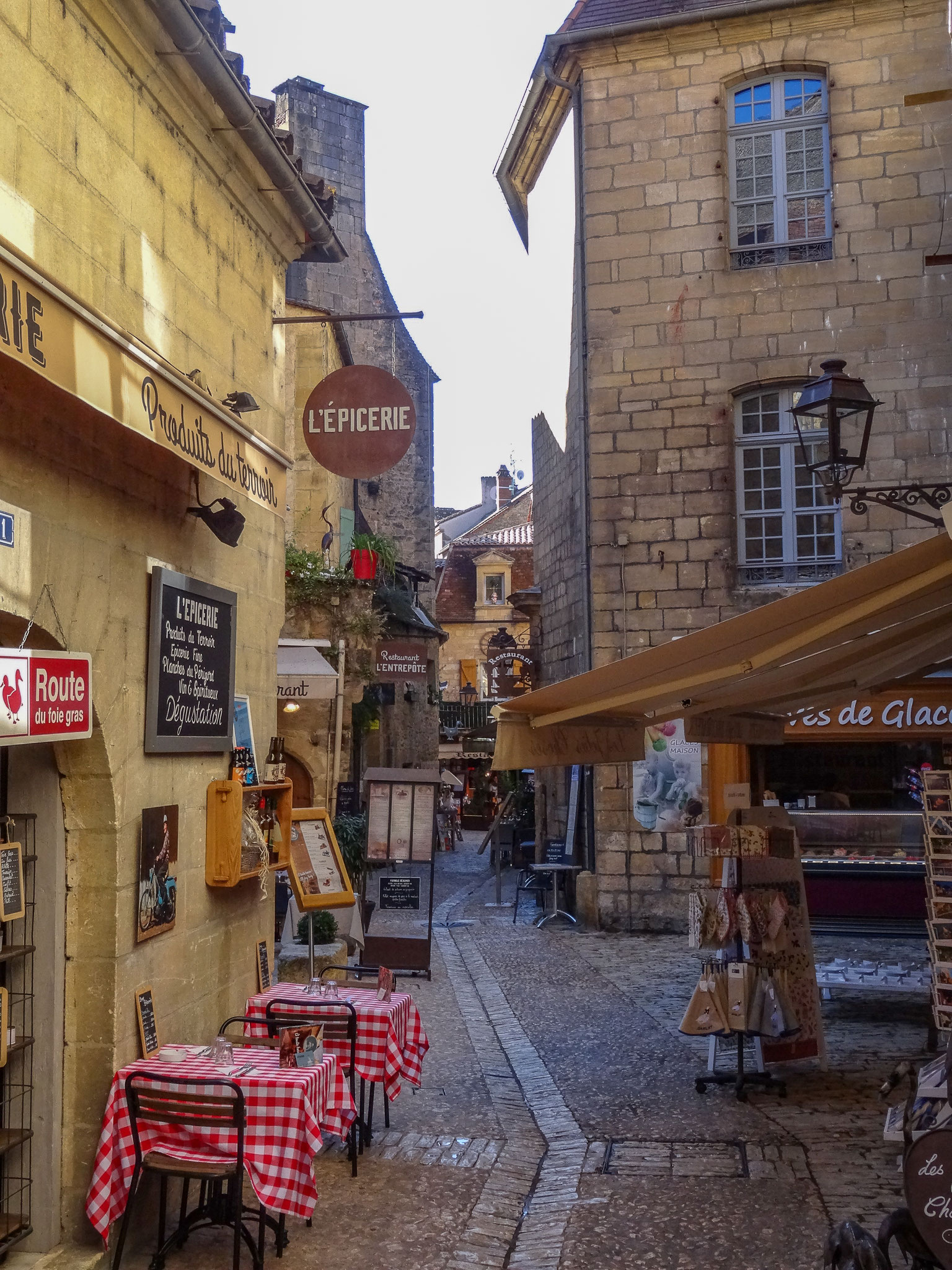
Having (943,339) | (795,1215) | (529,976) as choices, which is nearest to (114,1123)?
(795,1215)

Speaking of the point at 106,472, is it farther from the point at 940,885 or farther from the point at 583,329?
the point at 583,329

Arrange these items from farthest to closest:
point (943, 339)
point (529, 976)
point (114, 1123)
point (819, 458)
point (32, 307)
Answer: point (819, 458) < point (943, 339) < point (529, 976) < point (114, 1123) < point (32, 307)

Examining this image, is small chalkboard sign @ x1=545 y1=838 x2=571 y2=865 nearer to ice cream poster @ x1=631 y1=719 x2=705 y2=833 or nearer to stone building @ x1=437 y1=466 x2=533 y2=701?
ice cream poster @ x1=631 y1=719 x2=705 y2=833

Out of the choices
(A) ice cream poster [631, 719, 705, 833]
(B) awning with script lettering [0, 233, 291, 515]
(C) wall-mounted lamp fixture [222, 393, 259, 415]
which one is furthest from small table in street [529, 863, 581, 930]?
(B) awning with script lettering [0, 233, 291, 515]

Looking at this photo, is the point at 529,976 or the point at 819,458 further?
the point at 819,458

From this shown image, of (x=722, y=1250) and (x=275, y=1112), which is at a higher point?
(x=275, y=1112)

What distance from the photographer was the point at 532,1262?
4.63 m

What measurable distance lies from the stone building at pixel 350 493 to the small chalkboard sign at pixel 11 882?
9.68 m

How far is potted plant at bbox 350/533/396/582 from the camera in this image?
14219mm

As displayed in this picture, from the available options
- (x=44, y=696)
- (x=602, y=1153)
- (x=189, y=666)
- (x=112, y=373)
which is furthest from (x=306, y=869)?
(x=112, y=373)

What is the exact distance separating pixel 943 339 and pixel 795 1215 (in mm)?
10166

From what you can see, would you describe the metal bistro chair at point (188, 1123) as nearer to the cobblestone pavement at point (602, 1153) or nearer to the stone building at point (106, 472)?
the stone building at point (106, 472)

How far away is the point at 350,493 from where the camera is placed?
21.3 meters

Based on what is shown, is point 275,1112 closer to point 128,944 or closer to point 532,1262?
point 128,944
